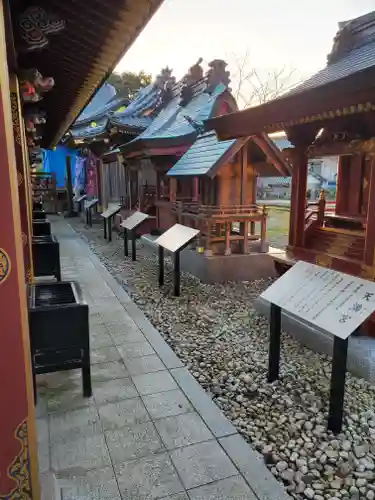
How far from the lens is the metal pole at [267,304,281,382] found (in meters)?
3.51

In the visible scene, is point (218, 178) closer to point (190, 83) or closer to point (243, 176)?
point (243, 176)

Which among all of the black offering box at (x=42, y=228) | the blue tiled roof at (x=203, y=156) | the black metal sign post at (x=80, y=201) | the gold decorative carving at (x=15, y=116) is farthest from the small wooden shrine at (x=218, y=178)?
the black metal sign post at (x=80, y=201)

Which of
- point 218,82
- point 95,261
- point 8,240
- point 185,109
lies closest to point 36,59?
point 8,240

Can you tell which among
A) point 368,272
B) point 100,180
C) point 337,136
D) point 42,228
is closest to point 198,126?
point 42,228

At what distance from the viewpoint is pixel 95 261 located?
29.3ft

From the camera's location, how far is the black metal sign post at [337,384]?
2.76 meters

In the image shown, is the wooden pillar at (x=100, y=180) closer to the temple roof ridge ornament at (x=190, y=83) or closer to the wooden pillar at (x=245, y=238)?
the temple roof ridge ornament at (x=190, y=83)

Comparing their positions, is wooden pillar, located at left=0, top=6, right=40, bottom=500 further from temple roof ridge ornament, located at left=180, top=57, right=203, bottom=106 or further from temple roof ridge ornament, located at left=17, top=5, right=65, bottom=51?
temple roof ridge ornament, located at left=180, top=57, right=203, bottom=106

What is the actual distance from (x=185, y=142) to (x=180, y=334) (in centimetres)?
579

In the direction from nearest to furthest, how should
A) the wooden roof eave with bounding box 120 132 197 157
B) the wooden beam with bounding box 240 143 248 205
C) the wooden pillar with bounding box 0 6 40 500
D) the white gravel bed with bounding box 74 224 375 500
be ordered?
the wooden pillar with bounding box 0 6 40 500 < the white gravel bed with bounding box 74 224 375 500 < the wooden beam with bounding box 240 143 248 205 < the wooden roof eave with bounding box 120 132 197 157

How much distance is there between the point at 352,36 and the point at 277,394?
186 inches

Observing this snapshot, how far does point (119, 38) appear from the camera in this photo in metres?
2.81

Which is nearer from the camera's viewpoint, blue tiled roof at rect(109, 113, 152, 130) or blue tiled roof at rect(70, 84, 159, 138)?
blue tiled roof at rect(109, 113, 152, 130)

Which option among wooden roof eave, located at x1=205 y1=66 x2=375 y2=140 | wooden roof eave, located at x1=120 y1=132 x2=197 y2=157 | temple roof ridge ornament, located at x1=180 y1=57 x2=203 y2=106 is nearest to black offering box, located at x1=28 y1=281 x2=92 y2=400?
wooden roof eave, located at x1=205 y1=66 x2=375 y2=140
